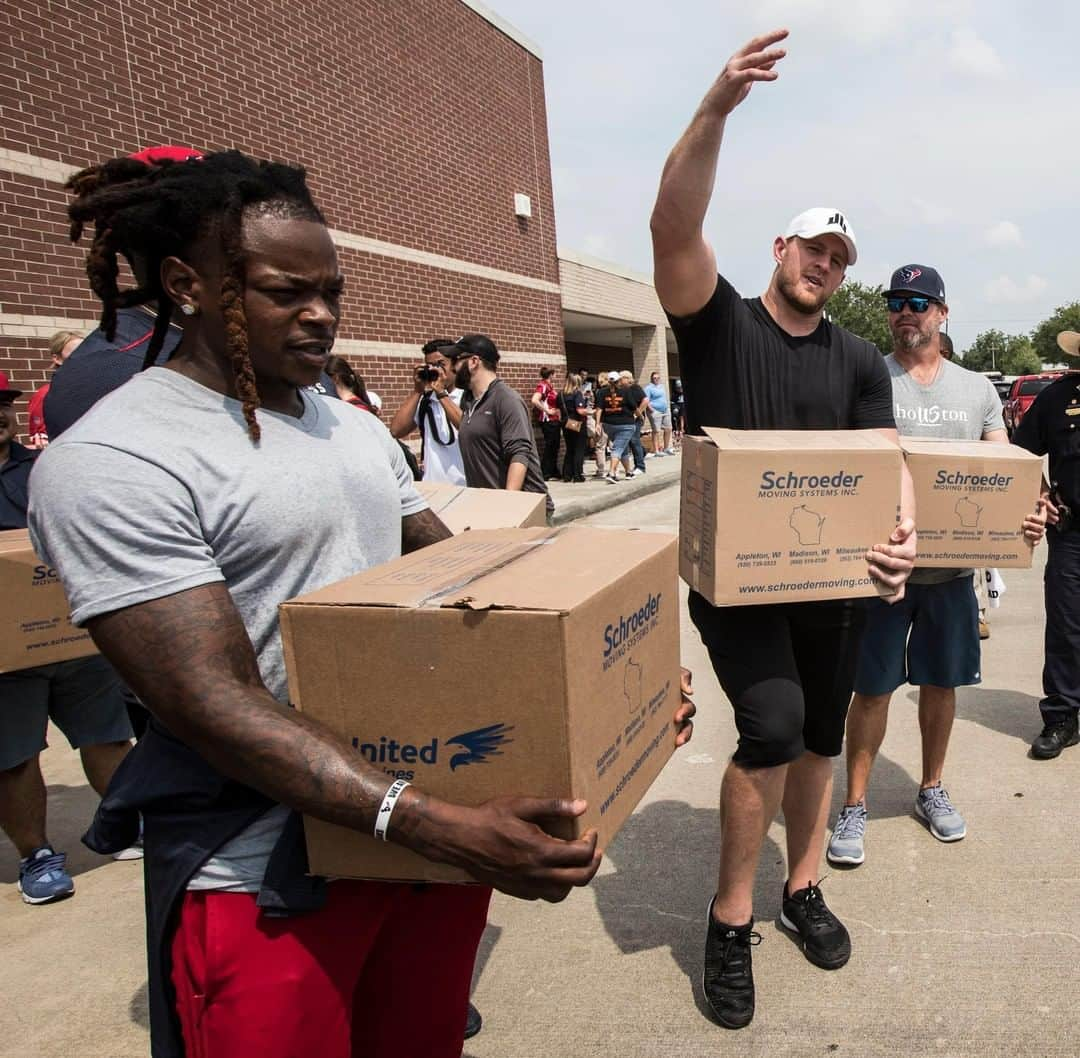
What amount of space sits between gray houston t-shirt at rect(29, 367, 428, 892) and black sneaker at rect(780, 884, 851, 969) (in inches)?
75.7

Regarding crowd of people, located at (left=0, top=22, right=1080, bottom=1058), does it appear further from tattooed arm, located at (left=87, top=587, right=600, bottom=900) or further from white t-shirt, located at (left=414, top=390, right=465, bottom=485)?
white t-shirt, located at (left=414, top=390, right=465, bottom=485)

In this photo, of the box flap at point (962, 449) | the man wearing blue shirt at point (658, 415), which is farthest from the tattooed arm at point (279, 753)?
the man wearing blue shirt at point (658, 415)

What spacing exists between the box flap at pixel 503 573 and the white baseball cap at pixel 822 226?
4.11 feet

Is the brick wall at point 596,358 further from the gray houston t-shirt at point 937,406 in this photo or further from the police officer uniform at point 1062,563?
the gray houston t-shirt at point 937,406

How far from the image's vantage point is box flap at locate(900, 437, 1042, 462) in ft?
10.4

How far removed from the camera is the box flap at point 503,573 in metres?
1.29

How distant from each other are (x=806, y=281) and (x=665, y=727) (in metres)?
1.44

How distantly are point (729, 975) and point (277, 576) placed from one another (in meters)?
1.86

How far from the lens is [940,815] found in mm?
3396

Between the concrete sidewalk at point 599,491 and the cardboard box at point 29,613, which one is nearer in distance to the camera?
the cardboard box at point 29,613

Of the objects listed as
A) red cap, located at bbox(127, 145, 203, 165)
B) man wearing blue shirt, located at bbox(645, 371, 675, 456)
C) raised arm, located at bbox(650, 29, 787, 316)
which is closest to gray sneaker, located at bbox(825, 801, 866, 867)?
raised arm, located at bbox(650, 29, 787, 316)

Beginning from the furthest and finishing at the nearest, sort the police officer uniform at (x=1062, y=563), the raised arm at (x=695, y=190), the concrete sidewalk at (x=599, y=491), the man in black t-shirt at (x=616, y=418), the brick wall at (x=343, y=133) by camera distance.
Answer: the man in black t-shirt at (x=616, y=418) → the concrete sidewalk at (x=599, y=491) → the brick wall at (x=343, y=133) → the police officer uniform at (x=1062, y=563) → the raised arm at (x=695, y=190)

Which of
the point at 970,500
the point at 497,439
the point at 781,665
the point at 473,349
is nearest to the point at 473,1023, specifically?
the point at 781,665

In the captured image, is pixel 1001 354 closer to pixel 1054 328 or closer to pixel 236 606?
pixel 1054 328
